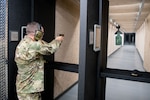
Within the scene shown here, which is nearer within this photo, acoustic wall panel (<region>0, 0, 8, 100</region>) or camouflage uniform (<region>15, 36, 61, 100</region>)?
camouflage uniform (<region>15, 36, 61, 100</region>)

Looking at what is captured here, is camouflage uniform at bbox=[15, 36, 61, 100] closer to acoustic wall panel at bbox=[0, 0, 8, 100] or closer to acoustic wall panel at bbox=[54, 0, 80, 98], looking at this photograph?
acoustic wall panel at bbox=[0, 0, 8, 100]

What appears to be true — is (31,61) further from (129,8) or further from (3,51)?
(129,8)

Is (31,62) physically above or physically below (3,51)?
below

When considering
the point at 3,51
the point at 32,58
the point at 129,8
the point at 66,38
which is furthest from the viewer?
the point at 129,8

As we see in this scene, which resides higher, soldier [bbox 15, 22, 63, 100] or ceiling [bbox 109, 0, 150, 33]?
ceiling [bbox 109, 0, 150, 33]

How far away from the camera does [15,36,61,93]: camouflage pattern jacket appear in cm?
175

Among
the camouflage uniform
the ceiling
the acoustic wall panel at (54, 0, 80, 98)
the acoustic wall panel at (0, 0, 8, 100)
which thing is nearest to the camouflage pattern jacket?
the camouflage uniform

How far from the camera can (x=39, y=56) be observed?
1.91 metres

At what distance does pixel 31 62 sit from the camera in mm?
1857

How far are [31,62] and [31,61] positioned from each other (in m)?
0.02

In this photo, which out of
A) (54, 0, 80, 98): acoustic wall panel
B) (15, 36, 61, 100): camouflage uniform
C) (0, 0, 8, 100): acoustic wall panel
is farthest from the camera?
(54, 0, 80, 98): acoustic wall panel

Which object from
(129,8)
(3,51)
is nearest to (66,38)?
(3,51)

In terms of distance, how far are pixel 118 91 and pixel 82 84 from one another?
2.52 metres

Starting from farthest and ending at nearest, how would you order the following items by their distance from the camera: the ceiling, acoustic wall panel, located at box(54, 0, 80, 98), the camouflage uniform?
the ceiling
acoustic wall panel, located at box(54, 0, 80, 98)
the camouflage uniform
